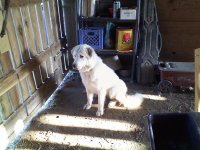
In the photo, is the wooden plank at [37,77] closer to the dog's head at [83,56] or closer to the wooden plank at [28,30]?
the wooden plank at [28,30]

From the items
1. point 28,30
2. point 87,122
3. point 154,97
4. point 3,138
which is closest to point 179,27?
point 154,97

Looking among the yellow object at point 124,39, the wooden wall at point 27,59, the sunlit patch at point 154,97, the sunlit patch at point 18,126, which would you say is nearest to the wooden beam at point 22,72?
the wooden wall at point 27,59

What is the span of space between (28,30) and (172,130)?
2.16 metres

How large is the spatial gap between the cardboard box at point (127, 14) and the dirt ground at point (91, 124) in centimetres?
113

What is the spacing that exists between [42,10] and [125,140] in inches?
83.2

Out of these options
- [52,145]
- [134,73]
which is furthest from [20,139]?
[134,73]

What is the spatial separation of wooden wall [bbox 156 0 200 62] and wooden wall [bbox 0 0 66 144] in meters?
1.81

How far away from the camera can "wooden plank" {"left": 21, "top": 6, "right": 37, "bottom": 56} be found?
268 cm

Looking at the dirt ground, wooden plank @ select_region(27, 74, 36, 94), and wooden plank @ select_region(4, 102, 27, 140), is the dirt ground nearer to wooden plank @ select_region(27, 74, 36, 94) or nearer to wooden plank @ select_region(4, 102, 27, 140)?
wooden plank @ select_region(4, 102, 27, 140)

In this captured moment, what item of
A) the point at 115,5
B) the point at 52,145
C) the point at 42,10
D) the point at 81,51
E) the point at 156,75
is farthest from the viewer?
the point at 156,75

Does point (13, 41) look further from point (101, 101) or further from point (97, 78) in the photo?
point (101, 101)

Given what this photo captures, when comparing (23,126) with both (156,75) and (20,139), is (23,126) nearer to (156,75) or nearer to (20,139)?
(20,139)

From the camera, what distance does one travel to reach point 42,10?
125 inches

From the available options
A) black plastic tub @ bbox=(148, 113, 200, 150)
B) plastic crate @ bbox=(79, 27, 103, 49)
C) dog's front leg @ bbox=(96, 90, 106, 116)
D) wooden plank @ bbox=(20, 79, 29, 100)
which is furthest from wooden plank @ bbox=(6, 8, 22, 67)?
black plastic tub @ bbox=(148, 113, 200, 150)
